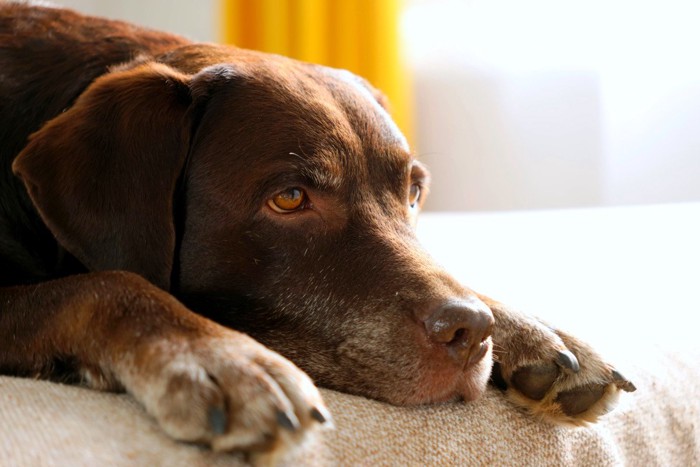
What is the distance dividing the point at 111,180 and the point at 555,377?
919mm

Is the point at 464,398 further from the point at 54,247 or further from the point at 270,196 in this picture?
the point at 54,247

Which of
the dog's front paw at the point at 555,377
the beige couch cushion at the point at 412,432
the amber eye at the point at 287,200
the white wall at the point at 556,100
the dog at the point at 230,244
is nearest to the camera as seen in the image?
the beige couch cushion at the point at 412,432

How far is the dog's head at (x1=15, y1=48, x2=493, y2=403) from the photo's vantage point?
1.63m

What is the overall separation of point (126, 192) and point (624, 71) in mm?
4308

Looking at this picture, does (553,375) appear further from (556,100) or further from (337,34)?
(337,34)

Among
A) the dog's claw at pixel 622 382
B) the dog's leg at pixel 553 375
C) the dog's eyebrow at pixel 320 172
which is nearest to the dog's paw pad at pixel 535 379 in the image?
the dog's leg at pixel 553 375

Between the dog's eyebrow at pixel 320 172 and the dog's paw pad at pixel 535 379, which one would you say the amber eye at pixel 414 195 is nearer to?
the dog's eyebrow at pixel 320 172

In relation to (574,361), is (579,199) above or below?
below

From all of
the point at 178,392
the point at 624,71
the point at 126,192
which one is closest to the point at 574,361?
the point at 178,392

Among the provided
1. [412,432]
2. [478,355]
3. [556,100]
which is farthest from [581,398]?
[556,100]

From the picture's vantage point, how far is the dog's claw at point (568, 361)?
165cm

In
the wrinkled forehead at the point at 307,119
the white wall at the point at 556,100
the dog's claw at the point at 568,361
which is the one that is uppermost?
the wrinkled forehead at the point at 307,119

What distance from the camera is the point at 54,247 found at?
1887 millimetres

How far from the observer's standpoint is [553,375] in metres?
1.67
